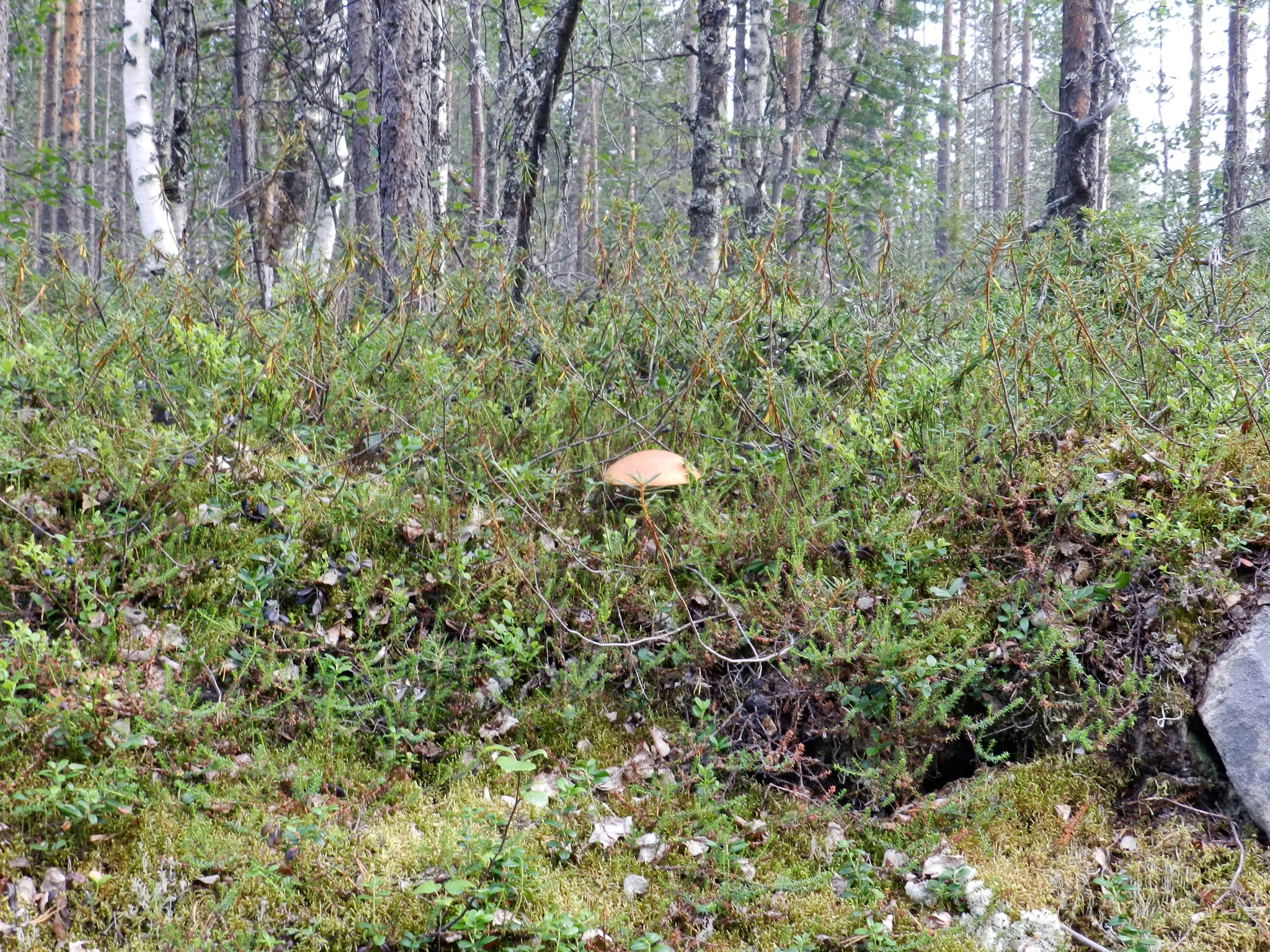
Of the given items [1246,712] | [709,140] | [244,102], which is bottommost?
[1246,712]

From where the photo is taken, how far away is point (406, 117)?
623cm

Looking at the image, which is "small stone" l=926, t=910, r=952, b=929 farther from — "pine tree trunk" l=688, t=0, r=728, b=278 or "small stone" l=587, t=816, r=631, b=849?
"pine tree trunk" l=688, t=0, r=728, b=278

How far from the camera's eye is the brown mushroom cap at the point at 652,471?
4242mm

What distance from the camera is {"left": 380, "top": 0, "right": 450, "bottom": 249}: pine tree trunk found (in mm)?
6105

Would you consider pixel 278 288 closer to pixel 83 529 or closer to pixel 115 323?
pixel 115 323

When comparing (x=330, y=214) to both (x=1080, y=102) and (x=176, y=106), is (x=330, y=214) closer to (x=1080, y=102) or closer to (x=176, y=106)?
(x=176, y=106)

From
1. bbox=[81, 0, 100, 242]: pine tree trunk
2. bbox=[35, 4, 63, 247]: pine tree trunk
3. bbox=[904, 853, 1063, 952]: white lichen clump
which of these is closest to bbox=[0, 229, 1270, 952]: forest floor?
bbox=[904, 853, 1063, 952]: white lichen clump

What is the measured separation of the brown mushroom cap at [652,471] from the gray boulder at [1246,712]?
229 cm

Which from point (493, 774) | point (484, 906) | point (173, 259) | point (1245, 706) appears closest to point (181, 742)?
point (493, 774)

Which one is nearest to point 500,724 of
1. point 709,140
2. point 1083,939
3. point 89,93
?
point 1083,939

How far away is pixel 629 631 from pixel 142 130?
23.6 ft

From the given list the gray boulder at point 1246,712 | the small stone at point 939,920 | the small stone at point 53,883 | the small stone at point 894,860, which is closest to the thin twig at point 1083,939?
the small stone at point 939,920

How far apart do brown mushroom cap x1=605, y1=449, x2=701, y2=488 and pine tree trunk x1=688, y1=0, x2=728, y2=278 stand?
157 inches

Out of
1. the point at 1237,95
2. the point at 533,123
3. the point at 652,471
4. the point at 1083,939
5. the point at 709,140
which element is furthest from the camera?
the point at 1237,95
